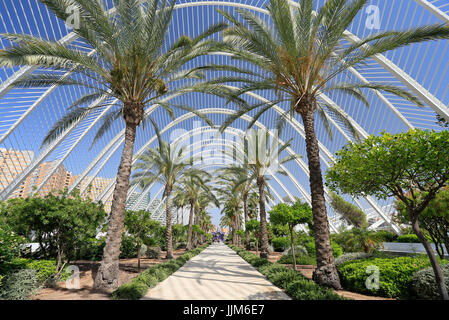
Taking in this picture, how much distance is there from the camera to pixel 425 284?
→ 5797 mm

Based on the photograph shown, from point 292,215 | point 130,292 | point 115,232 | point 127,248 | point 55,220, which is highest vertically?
point 292,215

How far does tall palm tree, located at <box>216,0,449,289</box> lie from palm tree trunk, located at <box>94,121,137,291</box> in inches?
209

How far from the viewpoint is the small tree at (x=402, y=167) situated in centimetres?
532

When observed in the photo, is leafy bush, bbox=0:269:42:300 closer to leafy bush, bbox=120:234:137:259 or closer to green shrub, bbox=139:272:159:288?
green shrub, bbox=139:272:159:288

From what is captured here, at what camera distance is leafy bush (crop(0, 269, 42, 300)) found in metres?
A: 5.50

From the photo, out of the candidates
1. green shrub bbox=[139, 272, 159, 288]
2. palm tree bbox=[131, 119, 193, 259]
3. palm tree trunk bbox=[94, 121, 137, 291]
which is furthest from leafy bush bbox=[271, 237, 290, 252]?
palm tree trunk bbox=[94, 121, 137, 291]

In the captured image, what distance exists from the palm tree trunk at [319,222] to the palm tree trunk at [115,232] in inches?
232

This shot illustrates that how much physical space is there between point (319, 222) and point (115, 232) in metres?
6.26

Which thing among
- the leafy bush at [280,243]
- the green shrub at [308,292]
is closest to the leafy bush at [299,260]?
the green shrub at [308,292]

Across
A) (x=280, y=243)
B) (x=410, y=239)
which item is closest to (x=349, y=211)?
A: (x=280, y=243)

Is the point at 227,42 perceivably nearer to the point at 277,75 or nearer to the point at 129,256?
the point at 277,75

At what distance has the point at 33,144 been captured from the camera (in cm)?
1503

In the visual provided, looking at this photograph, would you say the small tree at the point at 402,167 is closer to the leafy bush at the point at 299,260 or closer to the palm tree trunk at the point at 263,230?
the leafy bush at the point at 299,260

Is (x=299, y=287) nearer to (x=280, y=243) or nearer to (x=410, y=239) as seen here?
(x=410, y=239)
